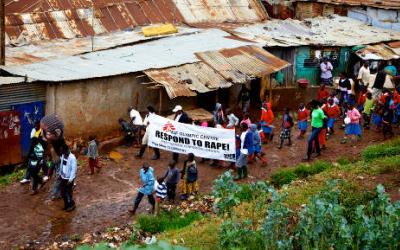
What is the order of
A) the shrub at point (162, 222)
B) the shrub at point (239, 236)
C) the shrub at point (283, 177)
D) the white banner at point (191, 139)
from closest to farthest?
the shrub at point (239, 236), the shrub at point (162, 222), the shrub at point (283, 177), the white banner at point (191, 139)

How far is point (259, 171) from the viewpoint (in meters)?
15.2

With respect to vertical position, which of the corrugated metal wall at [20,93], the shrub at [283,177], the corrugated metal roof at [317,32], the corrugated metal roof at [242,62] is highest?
the corrugated metal roof at [317,32]

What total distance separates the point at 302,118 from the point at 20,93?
22.8ft

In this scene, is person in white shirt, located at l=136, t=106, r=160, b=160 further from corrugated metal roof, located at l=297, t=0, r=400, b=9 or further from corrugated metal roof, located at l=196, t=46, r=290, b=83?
corrugated metal roof, located at l=297, t=0, r=400, b=9

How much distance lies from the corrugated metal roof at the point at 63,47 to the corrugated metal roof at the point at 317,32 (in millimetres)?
3049

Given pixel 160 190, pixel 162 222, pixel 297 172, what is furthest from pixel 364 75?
pixel 162 222

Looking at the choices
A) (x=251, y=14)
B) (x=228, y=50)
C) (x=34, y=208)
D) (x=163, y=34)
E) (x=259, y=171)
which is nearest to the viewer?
(x=34, y=208)

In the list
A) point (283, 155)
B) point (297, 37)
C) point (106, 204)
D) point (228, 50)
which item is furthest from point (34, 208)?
point (297, 37)

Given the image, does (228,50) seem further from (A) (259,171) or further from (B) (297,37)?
(A) (259,171)

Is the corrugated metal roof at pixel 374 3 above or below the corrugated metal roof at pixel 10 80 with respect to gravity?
above

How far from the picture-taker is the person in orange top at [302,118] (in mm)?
16562

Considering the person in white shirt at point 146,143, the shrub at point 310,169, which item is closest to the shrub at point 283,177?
the shrub at point 310,169

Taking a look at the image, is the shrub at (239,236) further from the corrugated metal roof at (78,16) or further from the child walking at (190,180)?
the corrugated metal roof at (78,16)

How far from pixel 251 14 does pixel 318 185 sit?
14.0m
